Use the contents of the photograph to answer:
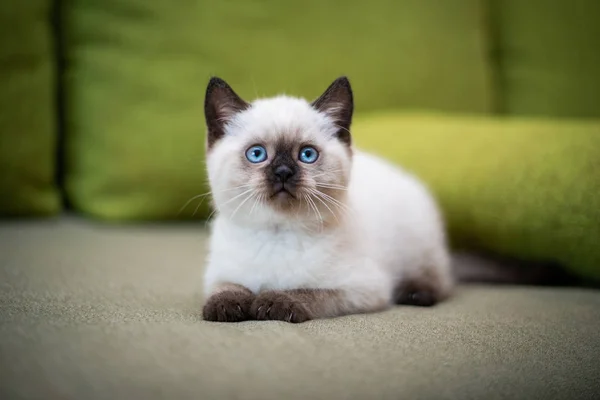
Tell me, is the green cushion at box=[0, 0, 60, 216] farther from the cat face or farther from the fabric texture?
the cat face

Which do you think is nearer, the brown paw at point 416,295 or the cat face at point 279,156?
the cat face at point 279,156

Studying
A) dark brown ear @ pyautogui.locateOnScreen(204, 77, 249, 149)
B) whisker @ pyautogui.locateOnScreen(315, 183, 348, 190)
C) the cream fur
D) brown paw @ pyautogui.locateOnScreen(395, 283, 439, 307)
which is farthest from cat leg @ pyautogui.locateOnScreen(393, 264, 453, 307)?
dark brown ear @ pyautogui.locateOnScreen(204, 77, 249, 149)

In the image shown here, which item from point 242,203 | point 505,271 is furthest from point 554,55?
Answer: point 242,203

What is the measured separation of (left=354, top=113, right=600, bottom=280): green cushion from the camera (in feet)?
5.94

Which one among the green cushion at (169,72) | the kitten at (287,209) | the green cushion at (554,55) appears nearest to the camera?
the kitten at (287,209)

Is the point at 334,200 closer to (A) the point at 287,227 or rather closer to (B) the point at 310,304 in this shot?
(A) the point at 287,227

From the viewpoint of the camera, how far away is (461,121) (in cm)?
225

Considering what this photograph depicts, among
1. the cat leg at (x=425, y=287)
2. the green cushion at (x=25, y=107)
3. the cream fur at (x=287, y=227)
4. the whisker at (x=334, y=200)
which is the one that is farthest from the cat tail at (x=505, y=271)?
the green cushion at (x=25, y=107)

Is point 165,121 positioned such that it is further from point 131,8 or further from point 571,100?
point 571,100

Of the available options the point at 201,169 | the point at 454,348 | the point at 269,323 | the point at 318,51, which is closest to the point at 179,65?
the point at 201,169

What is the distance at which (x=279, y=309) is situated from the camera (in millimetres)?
1280

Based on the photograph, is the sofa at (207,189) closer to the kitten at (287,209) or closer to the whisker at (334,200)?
the kitten at (287,209)

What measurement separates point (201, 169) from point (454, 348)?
1.36 meters

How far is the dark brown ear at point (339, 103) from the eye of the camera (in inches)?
58.4
